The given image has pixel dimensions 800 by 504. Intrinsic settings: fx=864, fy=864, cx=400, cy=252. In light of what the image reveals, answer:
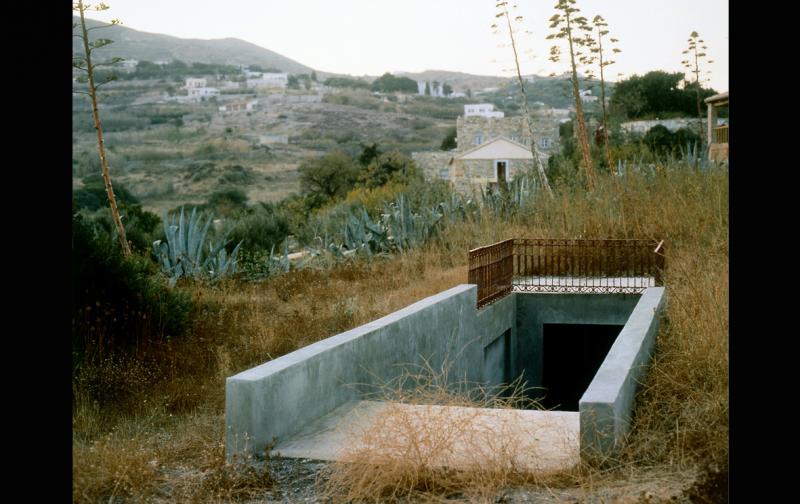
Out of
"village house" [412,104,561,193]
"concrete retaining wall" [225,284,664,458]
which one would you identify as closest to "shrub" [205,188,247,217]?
"village house" [412,104,561,193]

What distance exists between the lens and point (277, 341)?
9.37 meters

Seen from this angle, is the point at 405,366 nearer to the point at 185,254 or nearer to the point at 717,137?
the point at 185,254

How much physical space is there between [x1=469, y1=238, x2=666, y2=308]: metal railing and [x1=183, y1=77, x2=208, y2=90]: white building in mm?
62575

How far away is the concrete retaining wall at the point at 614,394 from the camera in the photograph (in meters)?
4.91

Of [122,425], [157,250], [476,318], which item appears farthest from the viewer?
[157,250]

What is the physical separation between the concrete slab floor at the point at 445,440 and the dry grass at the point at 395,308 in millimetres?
248

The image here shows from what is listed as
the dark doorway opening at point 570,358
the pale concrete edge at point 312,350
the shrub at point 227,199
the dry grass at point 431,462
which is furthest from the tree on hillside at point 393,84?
the dry grass at point 431,462

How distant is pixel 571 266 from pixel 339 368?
8454 millimetres

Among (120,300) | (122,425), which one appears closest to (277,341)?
(120,300)

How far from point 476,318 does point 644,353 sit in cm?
397

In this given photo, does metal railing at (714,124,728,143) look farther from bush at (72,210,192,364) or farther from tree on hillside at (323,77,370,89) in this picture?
tree on hillside at (323,77,370,89)

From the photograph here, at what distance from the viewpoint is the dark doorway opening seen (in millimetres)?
13719

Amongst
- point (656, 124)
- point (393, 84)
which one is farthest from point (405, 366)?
point (393, 84)
